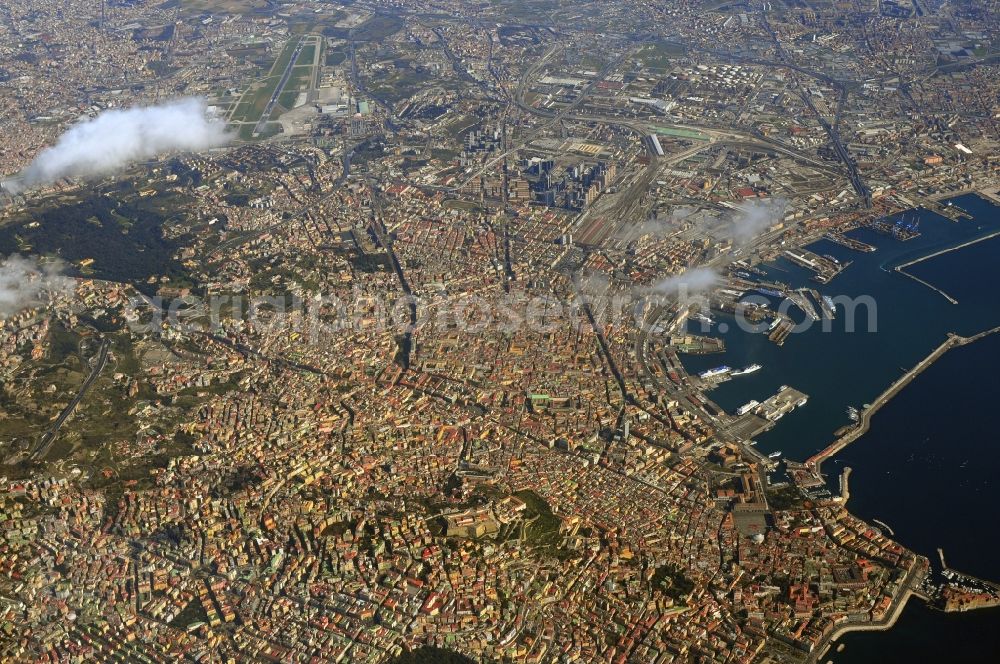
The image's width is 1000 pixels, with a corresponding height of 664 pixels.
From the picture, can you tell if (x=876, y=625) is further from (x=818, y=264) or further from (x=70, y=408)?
(x=70, y=408)

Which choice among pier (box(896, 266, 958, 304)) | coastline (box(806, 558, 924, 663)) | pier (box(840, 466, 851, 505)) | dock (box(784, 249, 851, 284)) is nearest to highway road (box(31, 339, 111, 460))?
coastline (box(806, 558, 924, 663))

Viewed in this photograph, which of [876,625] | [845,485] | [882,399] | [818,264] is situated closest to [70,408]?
[845,485]

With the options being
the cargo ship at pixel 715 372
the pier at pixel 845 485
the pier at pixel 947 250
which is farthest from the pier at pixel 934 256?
the pier at pixel 845 485

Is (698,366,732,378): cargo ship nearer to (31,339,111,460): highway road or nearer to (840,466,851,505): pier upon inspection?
(840,466,851,505): pier

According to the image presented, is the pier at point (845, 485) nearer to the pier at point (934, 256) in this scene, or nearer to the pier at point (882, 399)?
the pier at point (882, 399)

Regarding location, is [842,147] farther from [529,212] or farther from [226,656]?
[226,656]

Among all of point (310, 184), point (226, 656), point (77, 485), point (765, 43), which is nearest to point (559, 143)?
Result: point (310, 184)
